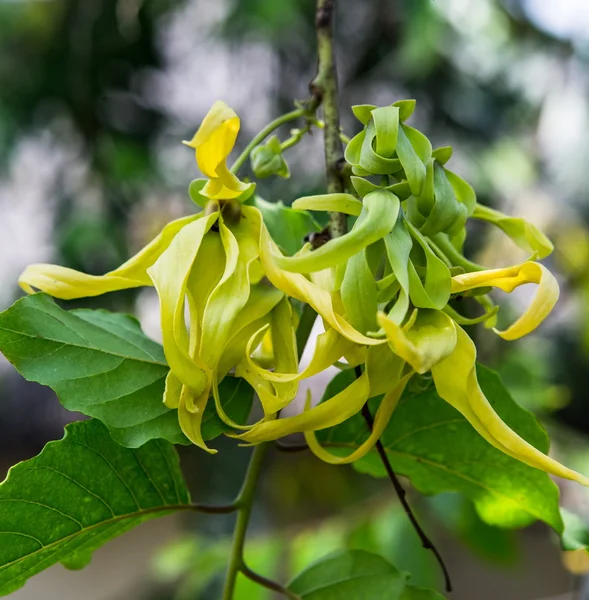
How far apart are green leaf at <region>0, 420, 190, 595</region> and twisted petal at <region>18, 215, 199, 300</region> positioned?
6cm

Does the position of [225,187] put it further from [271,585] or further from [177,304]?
[271,585]

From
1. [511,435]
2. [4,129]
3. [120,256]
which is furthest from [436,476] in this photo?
[4,129]

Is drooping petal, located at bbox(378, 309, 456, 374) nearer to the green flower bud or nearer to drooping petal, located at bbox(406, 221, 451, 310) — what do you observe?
drooping petal, located at bbox(406, 221, 451, 310)

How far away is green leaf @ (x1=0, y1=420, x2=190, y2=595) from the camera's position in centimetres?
29

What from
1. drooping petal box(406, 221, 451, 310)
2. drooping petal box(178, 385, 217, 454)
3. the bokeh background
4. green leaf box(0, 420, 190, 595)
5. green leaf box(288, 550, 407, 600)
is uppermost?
drooping petal box(406, 221, 451, 310)

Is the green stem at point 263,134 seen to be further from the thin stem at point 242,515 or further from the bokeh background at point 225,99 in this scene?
the bokeh background at point 225,99

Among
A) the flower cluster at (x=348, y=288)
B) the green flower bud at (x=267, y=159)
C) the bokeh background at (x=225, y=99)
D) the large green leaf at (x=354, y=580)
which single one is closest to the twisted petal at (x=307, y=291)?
the flower cluster at (x=348, y=288)

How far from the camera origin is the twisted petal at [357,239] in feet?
0.73

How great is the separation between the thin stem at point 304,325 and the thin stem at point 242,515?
76mm

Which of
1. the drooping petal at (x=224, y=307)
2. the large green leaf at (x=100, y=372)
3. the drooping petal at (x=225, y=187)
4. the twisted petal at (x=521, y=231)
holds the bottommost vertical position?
the large green leaf at (x=100, y=372)

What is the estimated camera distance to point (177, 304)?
24cm

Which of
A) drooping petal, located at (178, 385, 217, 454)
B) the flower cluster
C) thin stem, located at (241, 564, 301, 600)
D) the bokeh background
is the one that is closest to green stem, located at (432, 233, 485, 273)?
the flower cluster

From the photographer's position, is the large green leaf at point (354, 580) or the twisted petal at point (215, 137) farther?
the large green leaf at point (354, 580)

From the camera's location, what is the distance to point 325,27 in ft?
1.28
